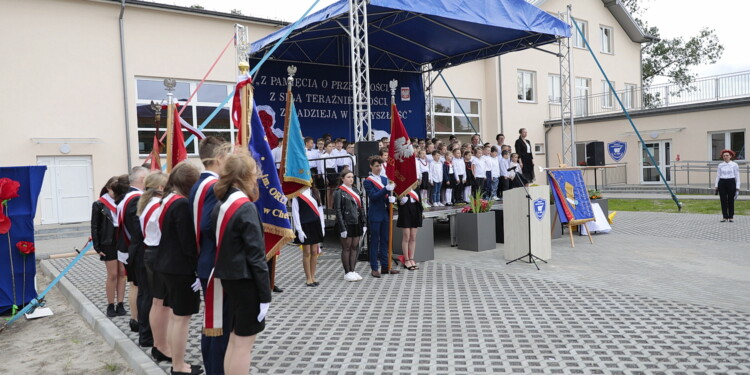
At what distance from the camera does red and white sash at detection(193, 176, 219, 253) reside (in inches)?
144

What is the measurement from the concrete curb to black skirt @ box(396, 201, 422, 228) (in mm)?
4235

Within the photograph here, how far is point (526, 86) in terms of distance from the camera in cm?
2655

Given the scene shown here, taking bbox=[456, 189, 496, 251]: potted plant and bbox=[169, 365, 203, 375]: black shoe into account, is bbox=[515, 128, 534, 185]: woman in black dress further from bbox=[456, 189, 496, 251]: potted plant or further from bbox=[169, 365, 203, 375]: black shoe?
bbox=[169, 365, 203, 375]: black shoe

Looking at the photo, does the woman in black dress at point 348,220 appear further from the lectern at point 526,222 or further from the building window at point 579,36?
the building window at point 579,36

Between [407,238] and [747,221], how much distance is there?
388 inches

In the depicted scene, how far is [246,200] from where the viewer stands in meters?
3.36

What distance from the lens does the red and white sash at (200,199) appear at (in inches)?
144

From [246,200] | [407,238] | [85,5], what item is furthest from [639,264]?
[85,5]

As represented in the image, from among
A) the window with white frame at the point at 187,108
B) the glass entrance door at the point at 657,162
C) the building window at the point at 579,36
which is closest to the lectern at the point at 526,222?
the window with white frame at the point at 187,108

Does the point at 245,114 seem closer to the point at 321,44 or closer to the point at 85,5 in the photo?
the point at 321,44

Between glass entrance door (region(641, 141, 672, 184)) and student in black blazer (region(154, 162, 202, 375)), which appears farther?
glass entrance door (region(641, 141, 672, 184))

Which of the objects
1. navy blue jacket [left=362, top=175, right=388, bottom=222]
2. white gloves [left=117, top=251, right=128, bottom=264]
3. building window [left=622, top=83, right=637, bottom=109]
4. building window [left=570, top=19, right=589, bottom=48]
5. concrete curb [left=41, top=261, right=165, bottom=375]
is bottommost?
concrete curb [left=41, top=261, right=165, bottom=375]

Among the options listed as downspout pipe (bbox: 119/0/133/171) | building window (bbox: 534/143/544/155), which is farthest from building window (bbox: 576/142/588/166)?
downspout pipe (bbox: 119/0/133/171)

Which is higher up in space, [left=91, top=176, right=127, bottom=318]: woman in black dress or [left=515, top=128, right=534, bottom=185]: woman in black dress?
[left=515, top=128, right=534, bottom=185]: woman in black dress
